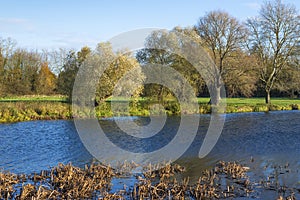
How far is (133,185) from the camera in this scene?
1266 cm

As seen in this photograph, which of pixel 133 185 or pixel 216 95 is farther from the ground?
pixel 216 95

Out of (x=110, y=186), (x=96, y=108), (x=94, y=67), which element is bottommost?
(x=110, y=186)

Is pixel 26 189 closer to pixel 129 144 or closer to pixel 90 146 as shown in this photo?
pixel 90 146

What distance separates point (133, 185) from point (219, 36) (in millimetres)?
33442

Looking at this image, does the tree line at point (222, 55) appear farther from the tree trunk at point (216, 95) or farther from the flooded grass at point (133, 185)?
the flooded grass at point (133, 185)

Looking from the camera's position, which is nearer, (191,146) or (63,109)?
(191,146)

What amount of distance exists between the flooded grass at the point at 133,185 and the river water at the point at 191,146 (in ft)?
2.81

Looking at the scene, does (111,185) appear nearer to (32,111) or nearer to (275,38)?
(32,111)

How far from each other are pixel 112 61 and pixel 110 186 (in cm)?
2459

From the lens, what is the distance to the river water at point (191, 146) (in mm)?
15609

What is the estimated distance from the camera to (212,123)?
103 ft

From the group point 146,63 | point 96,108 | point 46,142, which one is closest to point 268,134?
point 46,142

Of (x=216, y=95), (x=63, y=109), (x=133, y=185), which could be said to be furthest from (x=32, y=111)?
(x=133, y=185)

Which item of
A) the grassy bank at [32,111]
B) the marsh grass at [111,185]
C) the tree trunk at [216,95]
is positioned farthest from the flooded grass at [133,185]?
the tree trunk at [216,95]
